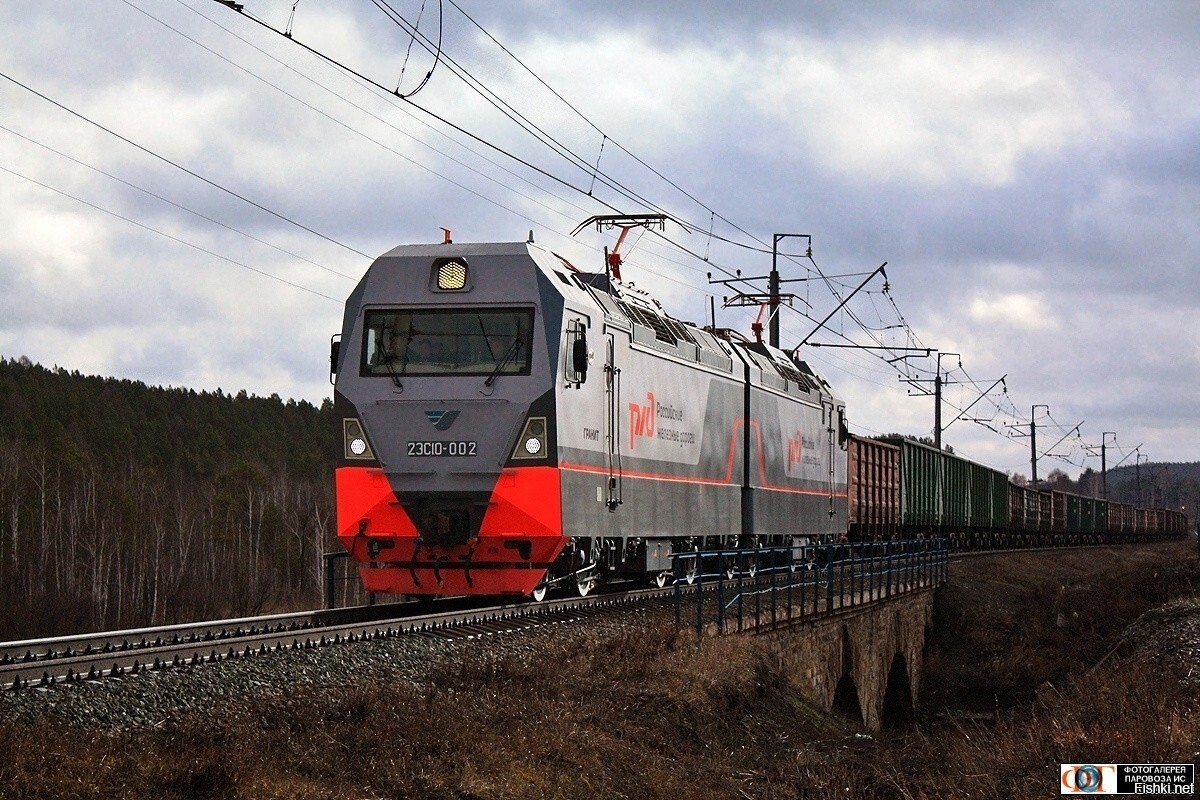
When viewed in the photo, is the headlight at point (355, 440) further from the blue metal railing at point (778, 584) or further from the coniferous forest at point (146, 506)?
the coniferous forest at point (146, 506)

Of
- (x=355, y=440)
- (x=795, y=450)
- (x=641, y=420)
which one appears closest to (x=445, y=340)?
(x=355, y=440)

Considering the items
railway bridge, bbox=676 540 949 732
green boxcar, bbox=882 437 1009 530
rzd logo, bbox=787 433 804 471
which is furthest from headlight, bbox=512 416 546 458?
green boxcar, bbox=882 437 1009 530

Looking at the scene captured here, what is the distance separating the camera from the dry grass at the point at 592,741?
7.66 m

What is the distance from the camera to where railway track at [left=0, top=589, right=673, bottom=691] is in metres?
9.88

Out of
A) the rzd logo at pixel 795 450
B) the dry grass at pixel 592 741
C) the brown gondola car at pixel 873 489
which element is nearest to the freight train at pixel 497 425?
the dry grass at pixel 592 741

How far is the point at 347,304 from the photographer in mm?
16719

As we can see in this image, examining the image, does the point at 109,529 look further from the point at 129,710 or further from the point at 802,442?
the point at 129,710

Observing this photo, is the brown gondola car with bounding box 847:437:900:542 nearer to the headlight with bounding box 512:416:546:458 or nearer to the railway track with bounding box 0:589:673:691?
the railway track with bounding box 0:589:673:691

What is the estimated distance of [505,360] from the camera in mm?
16156

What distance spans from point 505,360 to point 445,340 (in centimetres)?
80

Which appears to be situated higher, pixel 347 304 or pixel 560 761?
pixel 347 304

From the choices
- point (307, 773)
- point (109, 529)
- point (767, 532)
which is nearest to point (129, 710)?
point (307, 773)

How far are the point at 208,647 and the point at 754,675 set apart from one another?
6.85 meters

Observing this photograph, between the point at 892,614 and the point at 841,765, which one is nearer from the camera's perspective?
the point at 841,765
